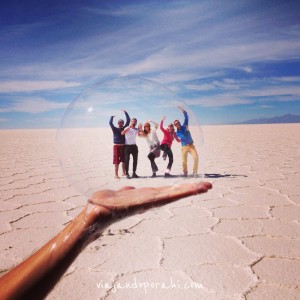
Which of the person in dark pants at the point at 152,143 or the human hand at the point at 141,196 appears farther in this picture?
the person in dark pants at the point at 152,143

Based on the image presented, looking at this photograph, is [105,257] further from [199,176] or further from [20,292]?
[20,292]

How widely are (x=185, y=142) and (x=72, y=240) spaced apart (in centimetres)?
53

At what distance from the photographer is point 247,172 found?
4.38 m

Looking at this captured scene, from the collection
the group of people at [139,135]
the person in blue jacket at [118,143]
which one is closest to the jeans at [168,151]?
the group of people at [139,135]

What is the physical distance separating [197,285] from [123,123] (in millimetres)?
919

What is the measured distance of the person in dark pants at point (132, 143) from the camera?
0.85 m

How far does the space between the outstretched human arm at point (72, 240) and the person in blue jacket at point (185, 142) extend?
38 centimetres

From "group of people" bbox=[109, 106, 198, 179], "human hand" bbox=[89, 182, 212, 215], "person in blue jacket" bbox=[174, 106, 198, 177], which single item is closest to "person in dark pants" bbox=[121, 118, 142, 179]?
"group of people" bbox=[109, 106, 198, 179]

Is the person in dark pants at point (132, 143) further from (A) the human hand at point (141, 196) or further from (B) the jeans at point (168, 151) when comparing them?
(A) the human hand at point (141, 196)

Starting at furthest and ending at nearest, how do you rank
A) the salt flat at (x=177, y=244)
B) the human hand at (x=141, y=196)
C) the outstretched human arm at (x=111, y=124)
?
the salt flat at (x=177, y=244)
the outstretched human arm at (x=111, y=124)
the human hand at (x=141, y=196)

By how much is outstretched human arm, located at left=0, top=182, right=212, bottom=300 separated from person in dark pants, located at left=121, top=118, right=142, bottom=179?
264mm

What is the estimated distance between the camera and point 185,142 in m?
0.99

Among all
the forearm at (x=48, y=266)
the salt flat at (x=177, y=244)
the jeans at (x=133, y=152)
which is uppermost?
the jeans at (x=133, y=152)

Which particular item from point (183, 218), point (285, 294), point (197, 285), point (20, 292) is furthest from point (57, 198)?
point (20, 292)
